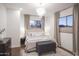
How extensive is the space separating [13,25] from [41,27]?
720 millimetres

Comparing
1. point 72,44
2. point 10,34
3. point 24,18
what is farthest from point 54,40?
point 10,34

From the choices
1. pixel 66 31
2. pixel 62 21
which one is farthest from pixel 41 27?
pixel 66 31

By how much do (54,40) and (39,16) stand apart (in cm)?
76

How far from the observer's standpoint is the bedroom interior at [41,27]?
2.18 m

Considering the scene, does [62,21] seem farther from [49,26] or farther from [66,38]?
[66,38]

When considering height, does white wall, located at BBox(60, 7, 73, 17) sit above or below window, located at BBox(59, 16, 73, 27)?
above

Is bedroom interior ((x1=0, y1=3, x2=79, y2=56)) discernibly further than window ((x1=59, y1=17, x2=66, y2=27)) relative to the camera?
No

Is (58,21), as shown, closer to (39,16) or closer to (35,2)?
(39,16)

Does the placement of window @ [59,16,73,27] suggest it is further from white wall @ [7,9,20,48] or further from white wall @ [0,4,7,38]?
white wall @ [0,4,7,38]

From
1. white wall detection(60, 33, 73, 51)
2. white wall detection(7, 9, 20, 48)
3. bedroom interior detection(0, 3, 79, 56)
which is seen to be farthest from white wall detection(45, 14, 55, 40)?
white wall detection(7, 9, 20, 48)

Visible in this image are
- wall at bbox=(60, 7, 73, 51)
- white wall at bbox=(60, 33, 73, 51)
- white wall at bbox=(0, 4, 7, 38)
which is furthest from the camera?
white wall at bbox=(60, 33, 73, 51)

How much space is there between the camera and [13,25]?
7.42 feet

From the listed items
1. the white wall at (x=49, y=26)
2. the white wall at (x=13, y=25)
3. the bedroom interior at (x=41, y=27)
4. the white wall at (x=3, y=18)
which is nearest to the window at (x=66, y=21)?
the bedroom interior at (x=41, y=27)

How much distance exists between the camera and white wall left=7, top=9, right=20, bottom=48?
2225mm
